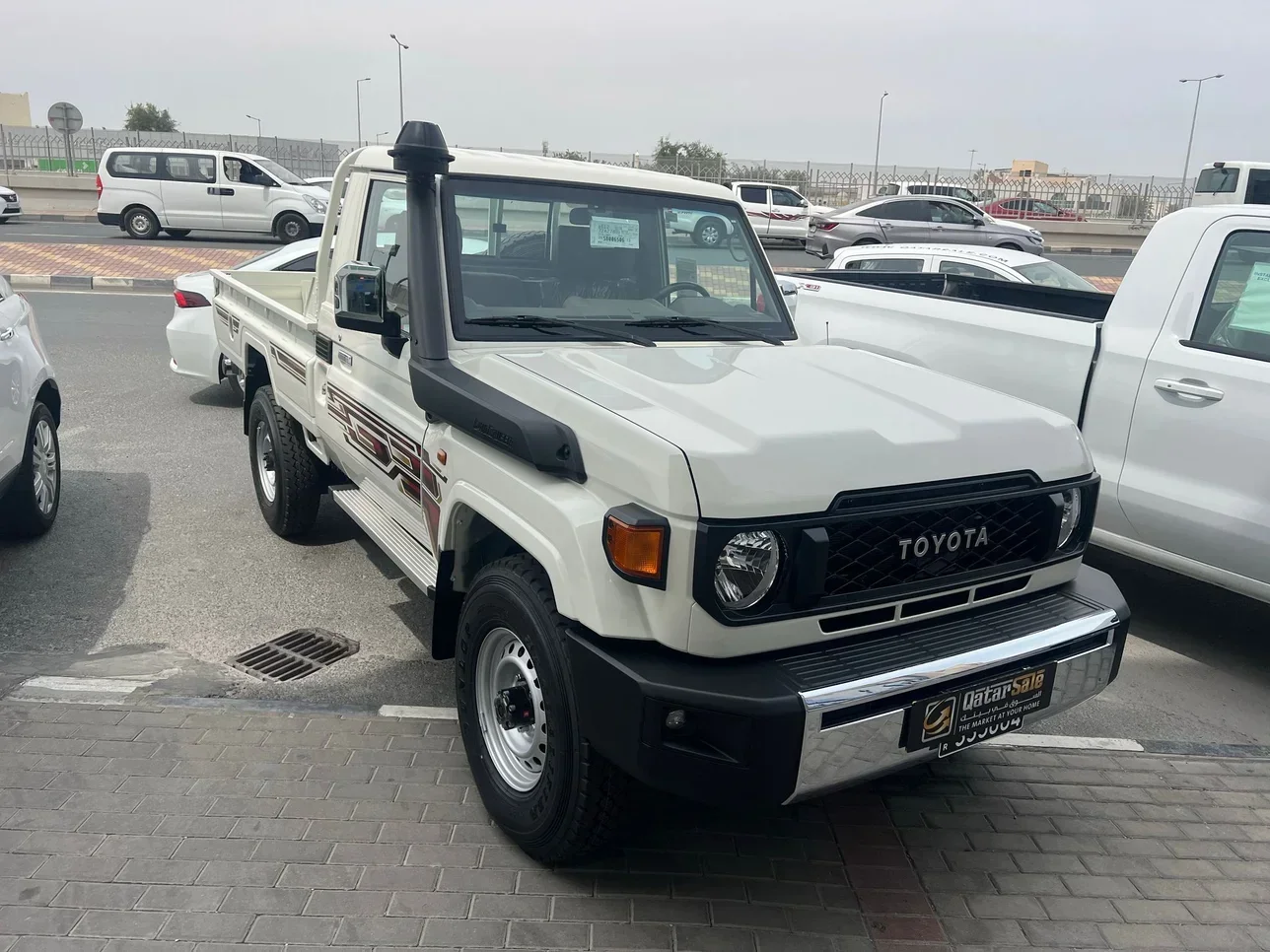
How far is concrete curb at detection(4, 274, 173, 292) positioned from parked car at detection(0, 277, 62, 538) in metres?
11.2

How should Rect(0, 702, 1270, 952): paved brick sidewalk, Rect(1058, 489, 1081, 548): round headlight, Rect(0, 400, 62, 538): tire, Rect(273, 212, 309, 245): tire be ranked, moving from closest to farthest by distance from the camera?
Rect(0, 702, 1270, 952): paved brick sidewalk → Rect(1058, 489, 1081, 548): round headlight → Rect(0, 400, 62, 538): tire → Rect(273, 212, 309, 245): tire

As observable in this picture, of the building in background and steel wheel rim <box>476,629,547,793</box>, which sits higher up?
the building in background

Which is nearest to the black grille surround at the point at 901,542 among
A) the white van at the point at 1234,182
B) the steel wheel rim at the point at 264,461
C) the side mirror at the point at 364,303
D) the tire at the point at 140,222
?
the side mirror at the point at 364,303

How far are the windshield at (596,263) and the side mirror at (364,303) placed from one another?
0.91 feet

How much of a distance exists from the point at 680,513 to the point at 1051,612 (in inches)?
55.7

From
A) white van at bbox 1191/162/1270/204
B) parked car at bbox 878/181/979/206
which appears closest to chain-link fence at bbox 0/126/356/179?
parked car at bbox 878/181/979/206

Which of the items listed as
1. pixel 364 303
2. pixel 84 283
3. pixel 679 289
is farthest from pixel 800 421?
pixel 84 283

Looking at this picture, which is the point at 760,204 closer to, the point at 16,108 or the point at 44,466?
the point at 44,466

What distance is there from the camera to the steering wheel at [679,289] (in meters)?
4.23

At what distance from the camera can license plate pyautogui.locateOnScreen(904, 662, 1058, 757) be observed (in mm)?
2812

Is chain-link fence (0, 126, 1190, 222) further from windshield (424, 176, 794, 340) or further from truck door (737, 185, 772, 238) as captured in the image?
windshield (424, 176, 794, 340)

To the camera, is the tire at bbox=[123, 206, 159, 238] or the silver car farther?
the tire at bbox=[123, 206, 159, 238]

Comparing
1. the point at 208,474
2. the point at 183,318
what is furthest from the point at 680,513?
the point at 183,318

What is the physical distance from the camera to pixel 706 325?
415 cm
